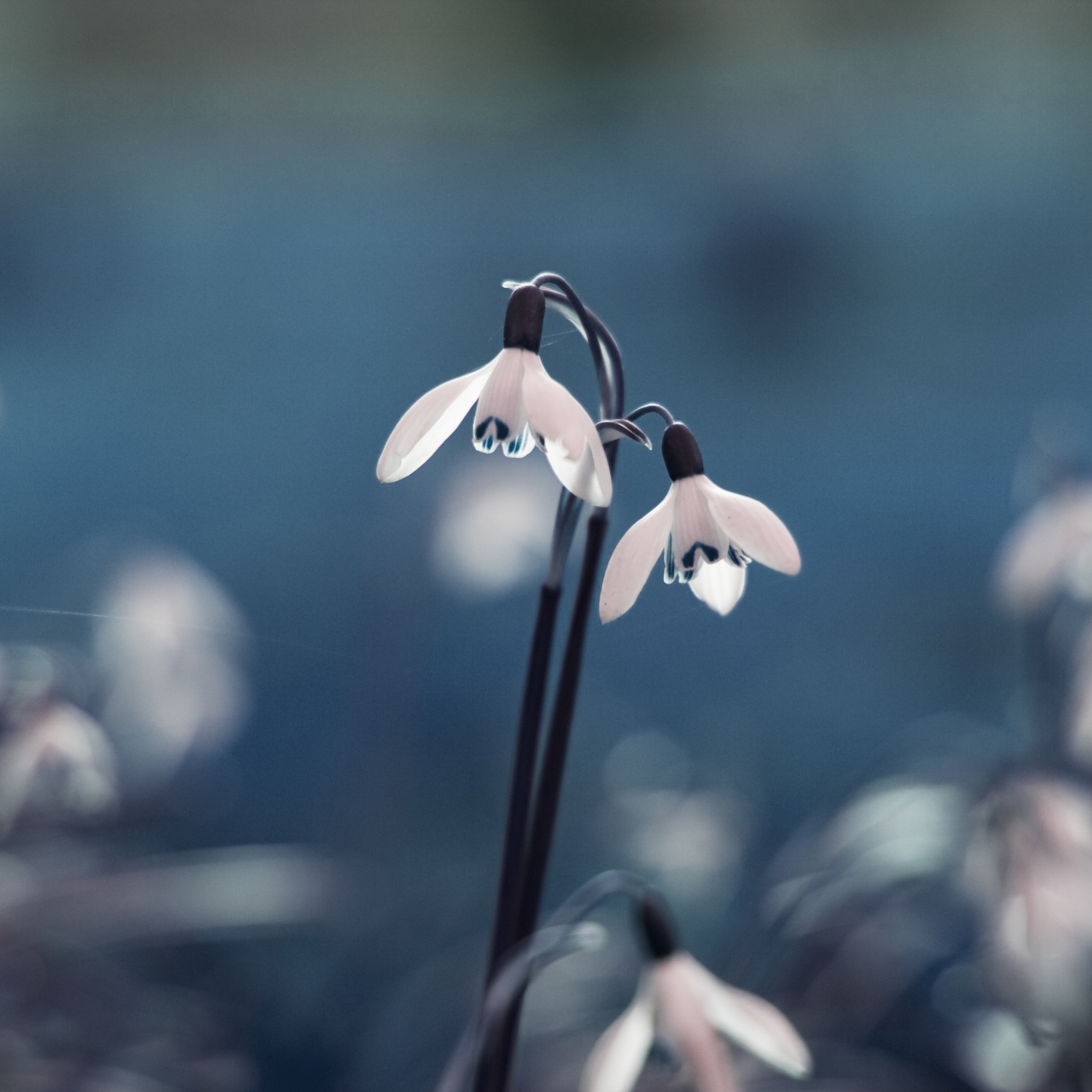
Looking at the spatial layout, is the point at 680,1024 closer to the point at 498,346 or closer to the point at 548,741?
the point at 548,741

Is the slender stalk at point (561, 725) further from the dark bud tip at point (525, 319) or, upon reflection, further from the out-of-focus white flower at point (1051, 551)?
the out-of-focus white flower at point (1051, 551)

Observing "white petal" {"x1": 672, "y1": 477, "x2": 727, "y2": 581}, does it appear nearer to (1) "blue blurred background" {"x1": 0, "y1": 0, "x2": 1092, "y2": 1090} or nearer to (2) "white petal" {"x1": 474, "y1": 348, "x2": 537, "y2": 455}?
(2) "white petal" {"x1": 474, "y1": 348, "x2": 537, "y2": 455}

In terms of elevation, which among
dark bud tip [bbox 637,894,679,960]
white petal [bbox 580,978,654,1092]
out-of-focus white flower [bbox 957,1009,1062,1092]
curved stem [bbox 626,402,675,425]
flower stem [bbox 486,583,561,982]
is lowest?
out-of-focus white flower [bbox 957,1009,1062,1092]

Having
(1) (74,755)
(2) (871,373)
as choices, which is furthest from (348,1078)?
(2) (871,373)

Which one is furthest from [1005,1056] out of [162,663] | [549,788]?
[162,663]

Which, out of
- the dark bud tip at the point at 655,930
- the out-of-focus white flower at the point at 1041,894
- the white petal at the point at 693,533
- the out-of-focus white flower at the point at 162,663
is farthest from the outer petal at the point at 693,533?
the out-of-focus white flower at the point at 162,663

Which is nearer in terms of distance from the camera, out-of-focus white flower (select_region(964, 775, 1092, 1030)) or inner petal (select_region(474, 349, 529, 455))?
inner petal (select_region(474, 349, 529, 455))

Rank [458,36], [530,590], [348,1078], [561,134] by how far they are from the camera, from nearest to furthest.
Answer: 1. [348,1078]
2. [530,590]
3. [458,36]
4. [561,134]

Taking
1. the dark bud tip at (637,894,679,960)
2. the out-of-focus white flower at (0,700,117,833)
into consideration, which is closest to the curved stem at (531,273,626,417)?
the dark bud tip at (637,894,679,960)

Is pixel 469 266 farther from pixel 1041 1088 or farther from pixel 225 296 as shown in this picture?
pixel 1041 1088
